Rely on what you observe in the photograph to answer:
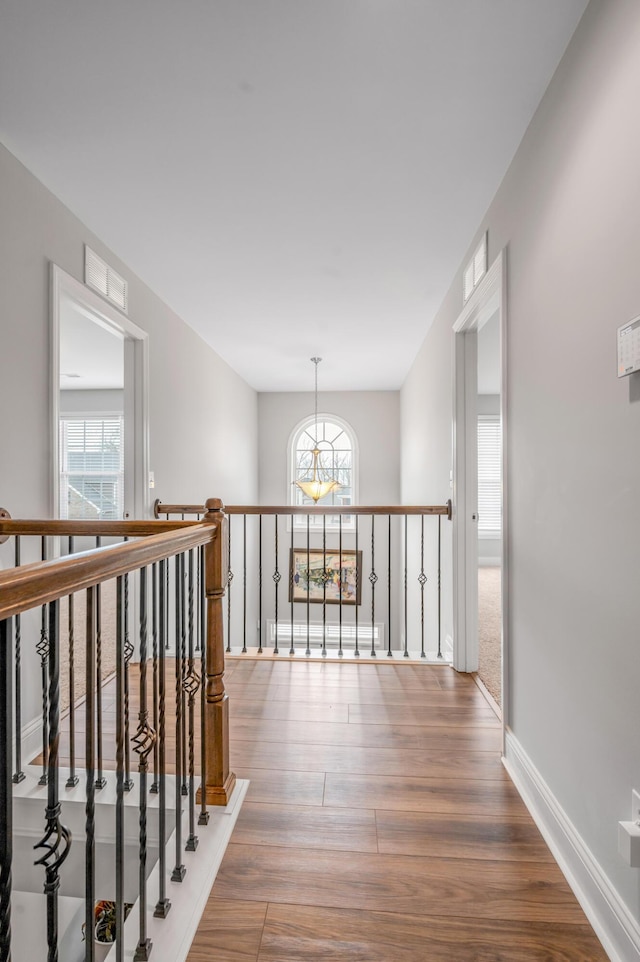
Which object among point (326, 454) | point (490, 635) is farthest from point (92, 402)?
point (490, 635)

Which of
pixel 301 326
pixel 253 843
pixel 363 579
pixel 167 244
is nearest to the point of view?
pixel 253 843

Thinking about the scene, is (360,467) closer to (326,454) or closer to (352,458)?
(352,458)

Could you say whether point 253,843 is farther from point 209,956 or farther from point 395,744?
point 395,744

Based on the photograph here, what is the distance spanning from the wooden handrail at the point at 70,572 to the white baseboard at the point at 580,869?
4.56ft

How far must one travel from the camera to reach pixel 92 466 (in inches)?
261

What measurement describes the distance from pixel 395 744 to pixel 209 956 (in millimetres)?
1080

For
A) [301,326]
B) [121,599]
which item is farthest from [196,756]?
[301,326]

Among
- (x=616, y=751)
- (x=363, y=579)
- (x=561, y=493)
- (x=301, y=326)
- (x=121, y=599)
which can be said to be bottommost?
(x=363, y=579)

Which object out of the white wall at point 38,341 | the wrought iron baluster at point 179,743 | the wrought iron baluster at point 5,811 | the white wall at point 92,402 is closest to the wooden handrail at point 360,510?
the white wall at point 38,341

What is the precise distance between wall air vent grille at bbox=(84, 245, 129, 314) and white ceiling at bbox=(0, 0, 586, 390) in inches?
6.3

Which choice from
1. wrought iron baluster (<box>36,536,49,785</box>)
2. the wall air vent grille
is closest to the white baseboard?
wrought iron baluster (<box>36,536,49,785</box>)

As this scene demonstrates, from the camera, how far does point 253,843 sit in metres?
1.50

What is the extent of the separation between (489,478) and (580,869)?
6.02m

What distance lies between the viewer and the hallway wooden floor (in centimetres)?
120
